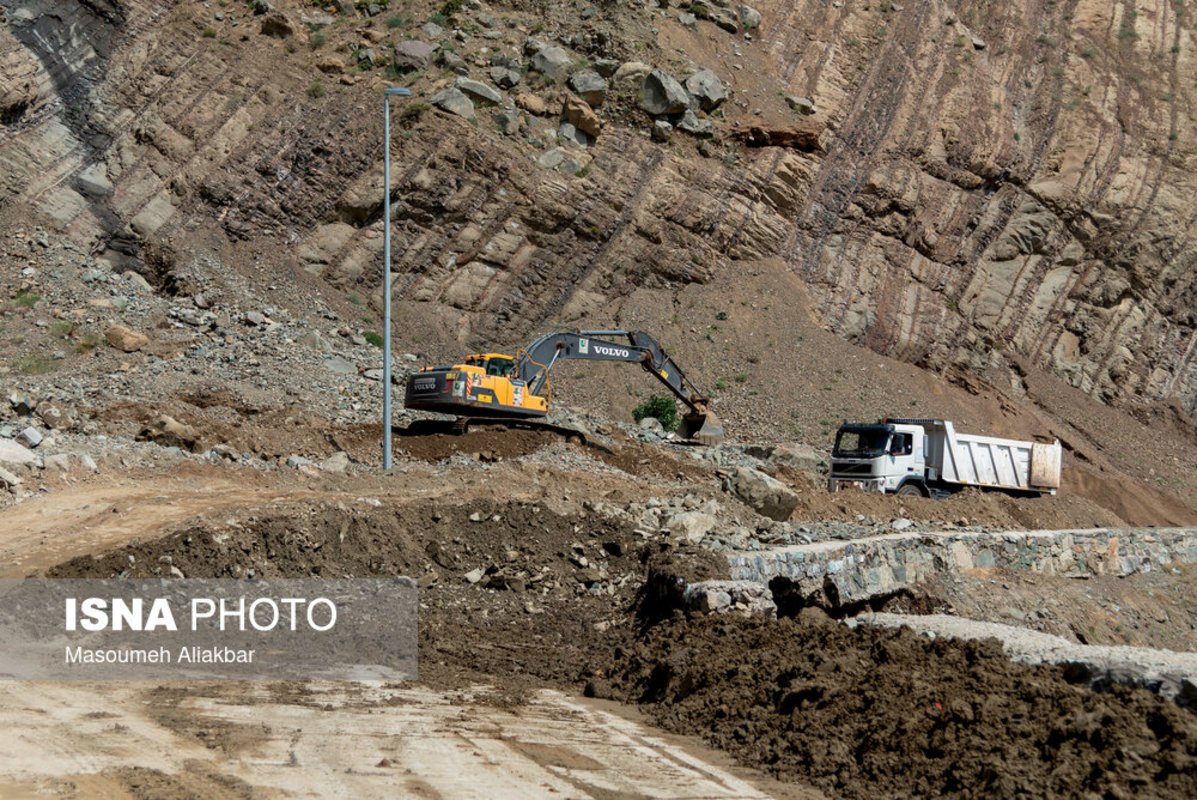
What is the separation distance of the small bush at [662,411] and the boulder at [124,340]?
1306cm

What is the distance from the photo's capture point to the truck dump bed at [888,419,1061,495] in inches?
936

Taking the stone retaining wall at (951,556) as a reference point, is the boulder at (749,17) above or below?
above

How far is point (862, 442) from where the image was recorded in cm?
2306

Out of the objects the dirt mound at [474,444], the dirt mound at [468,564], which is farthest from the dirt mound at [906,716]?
the dirt mound at [474,444]

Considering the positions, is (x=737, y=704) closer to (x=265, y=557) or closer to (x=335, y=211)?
(x=265, y=557)

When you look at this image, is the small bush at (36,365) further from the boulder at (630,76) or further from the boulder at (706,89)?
the boulder at (706,89)

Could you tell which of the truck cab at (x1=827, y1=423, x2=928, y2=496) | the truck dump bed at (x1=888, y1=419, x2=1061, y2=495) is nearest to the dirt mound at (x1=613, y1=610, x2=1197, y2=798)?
the truck cab at (x1=827, y1=423, x2=928, y2=496)

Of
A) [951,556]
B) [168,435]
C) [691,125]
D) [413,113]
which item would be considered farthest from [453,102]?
[951,556]

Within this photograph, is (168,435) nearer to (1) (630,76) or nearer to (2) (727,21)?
(1) (630,76)

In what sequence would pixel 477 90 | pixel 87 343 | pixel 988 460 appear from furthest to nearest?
pixel 477 90 < pixel 988 460 < pixel 87 343

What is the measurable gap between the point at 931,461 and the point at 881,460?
203 centimetres

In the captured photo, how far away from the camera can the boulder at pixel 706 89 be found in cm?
3750

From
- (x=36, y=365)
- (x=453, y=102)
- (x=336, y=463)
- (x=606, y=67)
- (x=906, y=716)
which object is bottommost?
(x=906, y=716)

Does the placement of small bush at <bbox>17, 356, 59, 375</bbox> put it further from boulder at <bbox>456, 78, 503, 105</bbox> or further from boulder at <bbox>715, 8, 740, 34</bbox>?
boulder at <bbox>715, 8, 740, 34</bbox>
